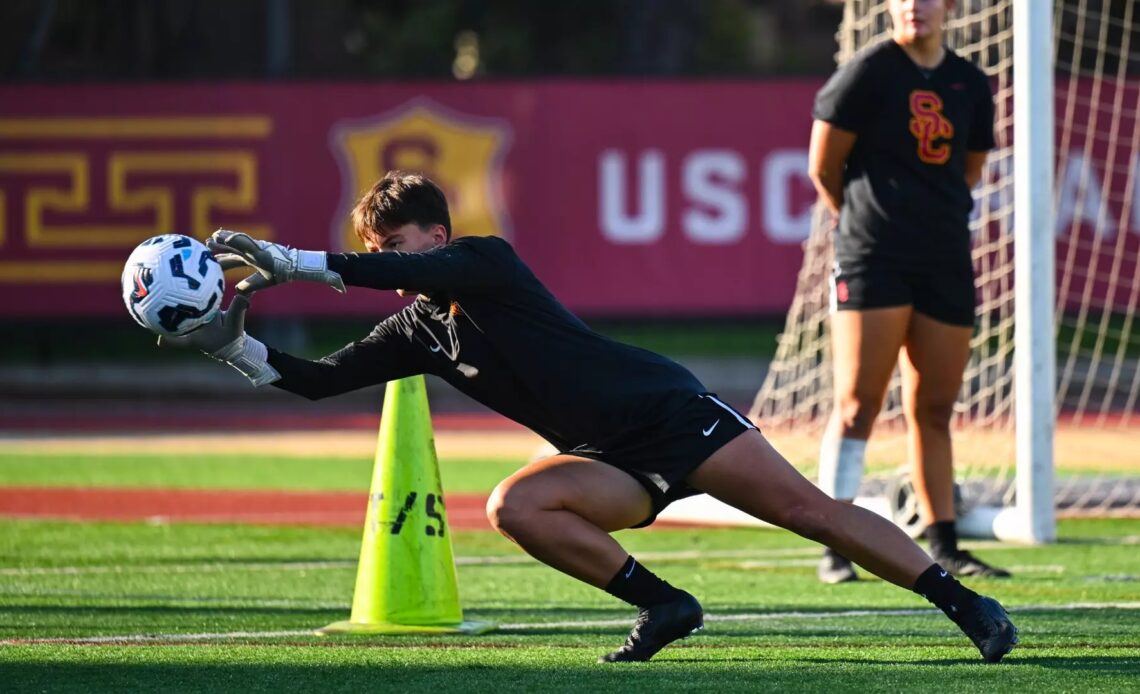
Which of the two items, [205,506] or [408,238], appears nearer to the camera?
[408,238]

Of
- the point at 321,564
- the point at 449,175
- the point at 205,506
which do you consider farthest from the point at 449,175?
the point at 321,564

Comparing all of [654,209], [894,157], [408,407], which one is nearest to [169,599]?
[408,407]

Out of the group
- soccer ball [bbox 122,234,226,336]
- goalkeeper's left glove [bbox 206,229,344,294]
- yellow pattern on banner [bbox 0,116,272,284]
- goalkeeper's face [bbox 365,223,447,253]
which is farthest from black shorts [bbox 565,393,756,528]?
yellow pattern on banner [bbox 0,116,272,284]

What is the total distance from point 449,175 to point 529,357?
13.3 meters

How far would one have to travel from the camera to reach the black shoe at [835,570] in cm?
745

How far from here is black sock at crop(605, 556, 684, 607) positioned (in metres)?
5.46

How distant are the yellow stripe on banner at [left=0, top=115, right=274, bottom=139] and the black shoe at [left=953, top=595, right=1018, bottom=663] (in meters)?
14.2

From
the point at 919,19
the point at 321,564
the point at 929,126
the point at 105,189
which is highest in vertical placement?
the point at 919,19

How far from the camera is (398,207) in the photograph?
5.51 meters

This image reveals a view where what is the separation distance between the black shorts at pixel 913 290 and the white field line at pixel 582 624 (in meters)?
1.17

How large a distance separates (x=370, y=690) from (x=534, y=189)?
1394cm

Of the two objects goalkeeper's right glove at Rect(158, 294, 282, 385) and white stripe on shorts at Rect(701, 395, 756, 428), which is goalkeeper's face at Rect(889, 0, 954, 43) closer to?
white stripe on shorts at Rect(701, 395, 756, 428)

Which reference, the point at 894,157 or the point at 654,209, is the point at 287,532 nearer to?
the point at 894,157

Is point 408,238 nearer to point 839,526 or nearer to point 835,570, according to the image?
point 839,526
